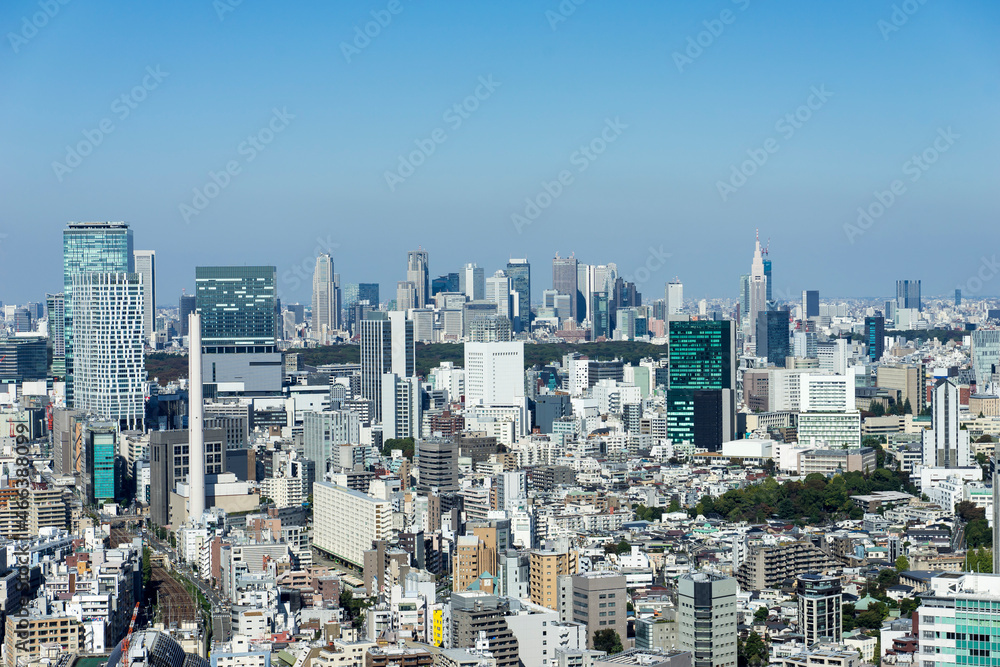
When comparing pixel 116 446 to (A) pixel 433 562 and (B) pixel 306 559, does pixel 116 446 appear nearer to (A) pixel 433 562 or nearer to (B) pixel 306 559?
(B) pixel 306 559

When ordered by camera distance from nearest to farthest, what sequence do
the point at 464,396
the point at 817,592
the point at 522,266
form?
the point at 817,592
the point at 464,396
the point at 522,266

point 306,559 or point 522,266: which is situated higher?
point 522,266

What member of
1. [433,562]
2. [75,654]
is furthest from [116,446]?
[75,654]

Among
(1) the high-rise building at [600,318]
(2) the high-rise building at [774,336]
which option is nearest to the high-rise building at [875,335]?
(2) the high-rise building at [774,336]

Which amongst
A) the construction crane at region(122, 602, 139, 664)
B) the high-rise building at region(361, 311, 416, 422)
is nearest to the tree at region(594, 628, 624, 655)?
the construction crane at region(122, 602, 139, 664)

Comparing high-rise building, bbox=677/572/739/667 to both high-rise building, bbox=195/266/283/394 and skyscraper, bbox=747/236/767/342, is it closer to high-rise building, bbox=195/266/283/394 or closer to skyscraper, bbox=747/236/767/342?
high-rise building, bbox=195/266/283/394

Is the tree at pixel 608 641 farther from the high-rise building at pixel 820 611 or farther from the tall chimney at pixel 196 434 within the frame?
the tall chimney at pixel 196 434

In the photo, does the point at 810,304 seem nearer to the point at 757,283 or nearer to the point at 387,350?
the point at 757,283
